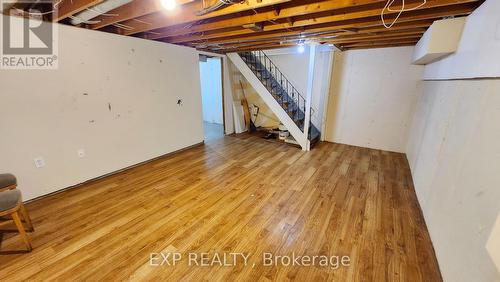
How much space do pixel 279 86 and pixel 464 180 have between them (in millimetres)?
4583

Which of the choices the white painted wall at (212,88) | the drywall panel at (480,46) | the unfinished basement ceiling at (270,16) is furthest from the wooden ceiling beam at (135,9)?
the white painted wall at (212,88)

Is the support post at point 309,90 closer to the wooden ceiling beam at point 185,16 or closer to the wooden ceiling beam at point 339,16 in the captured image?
the wooden ceiling beam at point 339,16

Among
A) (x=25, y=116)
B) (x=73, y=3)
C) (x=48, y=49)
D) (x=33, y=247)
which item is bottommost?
(x=33, y=247)

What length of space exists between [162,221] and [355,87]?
15.5 ft

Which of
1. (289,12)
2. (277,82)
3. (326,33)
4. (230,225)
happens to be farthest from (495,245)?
(277,82)

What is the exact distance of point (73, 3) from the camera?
2.01 m

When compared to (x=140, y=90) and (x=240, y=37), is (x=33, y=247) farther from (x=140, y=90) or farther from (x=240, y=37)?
(x=240, y=37)

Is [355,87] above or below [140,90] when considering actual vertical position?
above

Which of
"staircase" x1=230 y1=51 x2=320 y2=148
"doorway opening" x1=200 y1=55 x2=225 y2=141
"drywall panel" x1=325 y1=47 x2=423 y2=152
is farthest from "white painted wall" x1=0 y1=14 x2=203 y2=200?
"drywall panel" x1=325 y1=47 x2=423 y2=152

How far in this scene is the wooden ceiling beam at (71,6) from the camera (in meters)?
1.86

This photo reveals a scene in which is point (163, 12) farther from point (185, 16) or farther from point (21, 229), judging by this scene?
point (21, 229)

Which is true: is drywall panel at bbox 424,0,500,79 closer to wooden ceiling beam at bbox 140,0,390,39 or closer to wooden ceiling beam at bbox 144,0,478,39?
wooden ceiling beam at bbox 144,0,478,39

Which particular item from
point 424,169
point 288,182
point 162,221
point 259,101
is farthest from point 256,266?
point 259,101

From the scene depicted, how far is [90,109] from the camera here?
2877 mm
